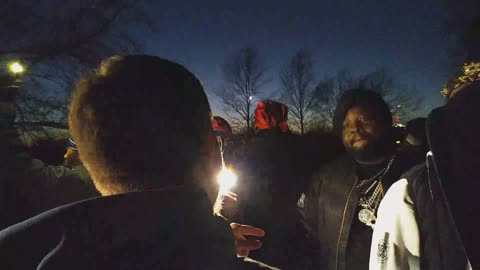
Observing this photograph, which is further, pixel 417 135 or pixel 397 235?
pixel 417 135

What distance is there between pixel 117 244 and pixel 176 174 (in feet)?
1.00

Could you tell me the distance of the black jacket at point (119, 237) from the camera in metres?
0.84

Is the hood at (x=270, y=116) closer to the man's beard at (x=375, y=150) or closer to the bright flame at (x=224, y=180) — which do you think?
the man's beard at (x=375, y=150)

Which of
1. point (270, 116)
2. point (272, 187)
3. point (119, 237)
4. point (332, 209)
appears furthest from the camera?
point (270, 116)

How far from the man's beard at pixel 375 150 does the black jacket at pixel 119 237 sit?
2.17 m

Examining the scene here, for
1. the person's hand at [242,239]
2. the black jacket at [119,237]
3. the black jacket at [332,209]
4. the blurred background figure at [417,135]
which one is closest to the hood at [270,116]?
the black jacket at [332,209]

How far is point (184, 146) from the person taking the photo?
3.68ft

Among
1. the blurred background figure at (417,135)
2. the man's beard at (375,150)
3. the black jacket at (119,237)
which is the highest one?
the blurred background figure at (417,135)

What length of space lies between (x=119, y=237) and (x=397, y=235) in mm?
1372

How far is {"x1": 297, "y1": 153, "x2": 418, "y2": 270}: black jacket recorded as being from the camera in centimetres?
276

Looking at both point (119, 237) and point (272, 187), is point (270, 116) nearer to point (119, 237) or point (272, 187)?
point (272, 187)

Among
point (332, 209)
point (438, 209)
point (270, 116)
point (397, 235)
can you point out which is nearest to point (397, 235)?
point (397, 235)

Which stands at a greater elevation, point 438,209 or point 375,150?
point 375,150

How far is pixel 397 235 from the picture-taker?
170cm
